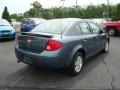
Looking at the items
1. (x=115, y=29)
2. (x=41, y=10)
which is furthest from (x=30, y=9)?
(x=115, y=29)

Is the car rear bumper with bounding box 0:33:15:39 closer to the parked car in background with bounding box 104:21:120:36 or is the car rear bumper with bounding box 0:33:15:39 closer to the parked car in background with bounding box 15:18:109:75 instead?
the parked car in background with bounding box 15:18:109:75

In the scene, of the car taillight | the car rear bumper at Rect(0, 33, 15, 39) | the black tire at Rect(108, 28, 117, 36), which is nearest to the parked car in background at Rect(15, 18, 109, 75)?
the car taillight

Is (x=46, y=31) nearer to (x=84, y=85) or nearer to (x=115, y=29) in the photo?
(x=84, y=85)

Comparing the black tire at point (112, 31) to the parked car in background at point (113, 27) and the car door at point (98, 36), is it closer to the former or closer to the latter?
the parked car in background at point (113, 27)

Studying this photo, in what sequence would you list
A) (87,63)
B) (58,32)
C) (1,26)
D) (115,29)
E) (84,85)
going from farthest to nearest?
(115,29)
(1,26)
(87,63)
(58,32)
(84,85)

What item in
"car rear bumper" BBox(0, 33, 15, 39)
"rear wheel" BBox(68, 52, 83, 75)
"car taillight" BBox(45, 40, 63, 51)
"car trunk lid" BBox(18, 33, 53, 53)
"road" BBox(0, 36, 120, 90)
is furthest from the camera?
"car rear bumper" BBox(0, 33, 15, 39)

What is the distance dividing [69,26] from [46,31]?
0.65 metres

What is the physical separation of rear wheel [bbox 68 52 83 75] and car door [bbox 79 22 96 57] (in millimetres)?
463

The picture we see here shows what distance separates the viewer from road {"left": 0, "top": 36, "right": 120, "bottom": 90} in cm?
512

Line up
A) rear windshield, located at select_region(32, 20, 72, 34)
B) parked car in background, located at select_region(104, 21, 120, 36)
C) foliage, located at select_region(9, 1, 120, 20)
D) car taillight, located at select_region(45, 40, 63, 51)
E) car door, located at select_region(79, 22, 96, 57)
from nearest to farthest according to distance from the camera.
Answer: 1. car taillight, located at select_region(45, 40, 63, 51)
2. rear windshield, located at select_region(32, 20, 72, 34)
3. car door, located at select_region(79, 22, 96, 57)
4. parked car in background, located at select_region(104, 21, 120, 36)
5. foliage, located at select_region(9, 1, 120, 20)

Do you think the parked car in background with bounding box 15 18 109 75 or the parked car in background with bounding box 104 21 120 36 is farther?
the parked car in background with bounding box 104 21 120 36

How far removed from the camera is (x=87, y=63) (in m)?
7.15

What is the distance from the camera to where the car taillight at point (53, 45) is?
5230 millimetres

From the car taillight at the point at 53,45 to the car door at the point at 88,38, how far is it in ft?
3.75
